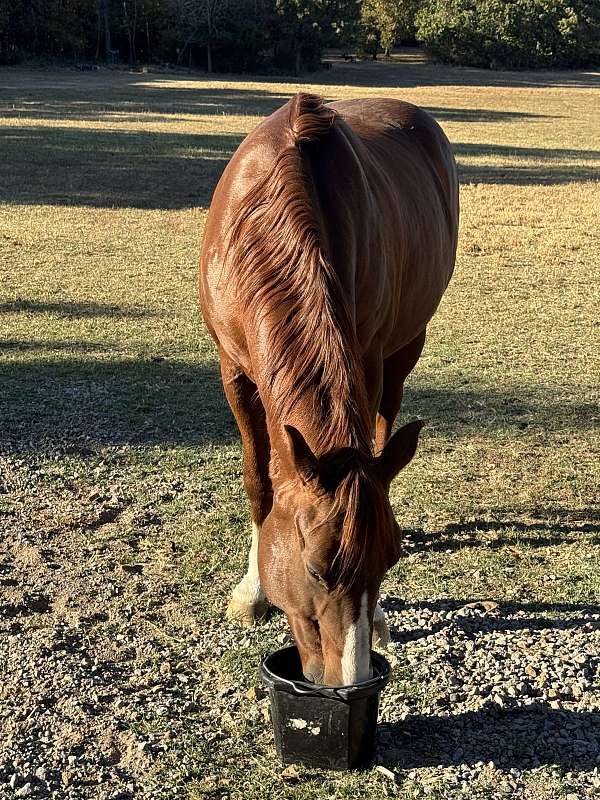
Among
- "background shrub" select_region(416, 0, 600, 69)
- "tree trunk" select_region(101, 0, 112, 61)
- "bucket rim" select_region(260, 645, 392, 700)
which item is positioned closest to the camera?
"bucket rim" select_region(260, 645, 392, 700)

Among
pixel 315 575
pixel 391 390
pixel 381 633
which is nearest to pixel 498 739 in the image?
pixel 381 633

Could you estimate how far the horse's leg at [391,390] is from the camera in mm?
4891

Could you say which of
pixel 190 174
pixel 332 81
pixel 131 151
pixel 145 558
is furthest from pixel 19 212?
pixel 332 81

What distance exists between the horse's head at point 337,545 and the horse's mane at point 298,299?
11cm

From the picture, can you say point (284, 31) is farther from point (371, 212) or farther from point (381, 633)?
point (381, 633)

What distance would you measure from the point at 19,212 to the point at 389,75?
1588 inches

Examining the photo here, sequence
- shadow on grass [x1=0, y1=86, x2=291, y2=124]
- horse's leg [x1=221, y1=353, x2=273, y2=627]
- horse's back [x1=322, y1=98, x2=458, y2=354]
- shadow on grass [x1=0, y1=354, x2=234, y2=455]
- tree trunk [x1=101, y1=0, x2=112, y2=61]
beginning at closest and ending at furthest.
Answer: horse's leg [x1=221, y1=353, x2=273, y2=627]
horse's back [x1=322, y1=98, x2=458, y2=354]
shadow on grass [x1=0, y1=354, x2=234, y2=455]
shadow on grass [x1=0, y1=86, x2=291, y2=124]
tree trunk [x1=101, y1=0, x2=112, y2=61]

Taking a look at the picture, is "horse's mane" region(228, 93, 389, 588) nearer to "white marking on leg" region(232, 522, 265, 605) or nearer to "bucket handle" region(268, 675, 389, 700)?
"bucket handle" region(268, 675, 389, 700)

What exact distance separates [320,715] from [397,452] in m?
0.85

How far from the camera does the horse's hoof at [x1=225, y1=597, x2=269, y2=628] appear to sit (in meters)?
3.88

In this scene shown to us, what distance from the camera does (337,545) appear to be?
7.86 ft

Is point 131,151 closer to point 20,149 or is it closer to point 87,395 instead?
point 20,149

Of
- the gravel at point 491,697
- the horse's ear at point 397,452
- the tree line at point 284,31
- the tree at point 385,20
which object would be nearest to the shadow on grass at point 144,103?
the tree line at point 284,31

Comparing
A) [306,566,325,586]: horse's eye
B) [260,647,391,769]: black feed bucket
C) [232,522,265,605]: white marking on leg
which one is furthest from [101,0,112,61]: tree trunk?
[306,566,325,586]: horse's eye
